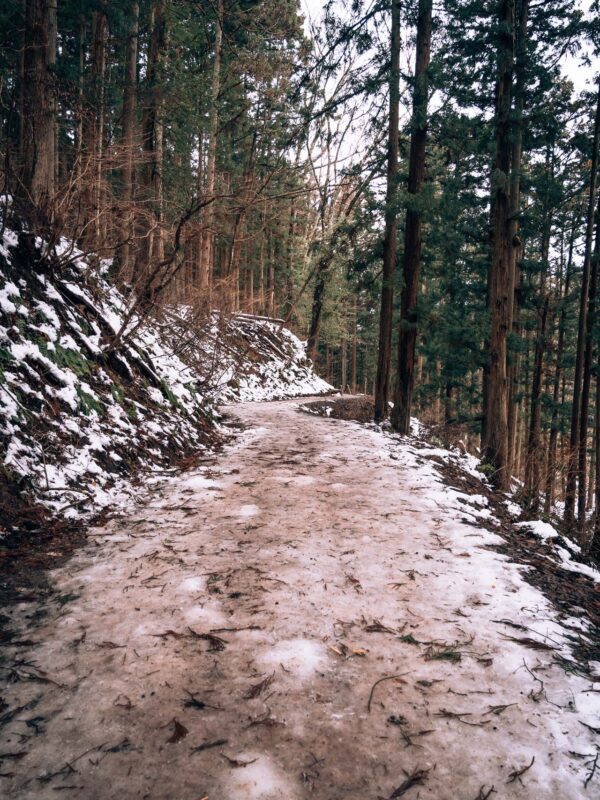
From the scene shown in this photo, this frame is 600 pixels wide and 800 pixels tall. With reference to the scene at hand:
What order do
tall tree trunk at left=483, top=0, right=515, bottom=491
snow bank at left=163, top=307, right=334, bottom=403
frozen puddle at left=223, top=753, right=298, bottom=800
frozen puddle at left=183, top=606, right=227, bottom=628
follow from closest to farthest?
frozen puddle at left=223, top=753, right=298, bottom=800, frozen puddle at left=183, top=606, right=227, bottom=628, tall tree trunk at left=483, top=0, right=515, bottom=491, snow bank at left=163, top=307, right=334, bottom=403

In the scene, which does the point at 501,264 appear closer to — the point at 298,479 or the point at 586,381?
the point at 298,479

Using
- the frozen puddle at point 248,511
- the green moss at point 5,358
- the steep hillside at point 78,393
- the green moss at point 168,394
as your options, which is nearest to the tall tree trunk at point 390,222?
the steep hillside at point 78,393

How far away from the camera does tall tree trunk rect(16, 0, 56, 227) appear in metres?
5.84

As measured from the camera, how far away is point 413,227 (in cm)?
938

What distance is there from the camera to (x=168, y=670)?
1.91 meters

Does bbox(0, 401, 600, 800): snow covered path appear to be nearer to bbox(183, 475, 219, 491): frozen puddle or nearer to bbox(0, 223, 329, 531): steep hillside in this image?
bbox(0, 223, 329, 531): steep hillside

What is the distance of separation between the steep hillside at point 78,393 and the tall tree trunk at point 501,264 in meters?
5.28

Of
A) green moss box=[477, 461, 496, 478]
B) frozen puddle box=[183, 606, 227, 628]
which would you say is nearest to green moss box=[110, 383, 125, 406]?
frozen puddle box=[183, 606, 227, 628]

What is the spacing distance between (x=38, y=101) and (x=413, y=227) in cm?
702

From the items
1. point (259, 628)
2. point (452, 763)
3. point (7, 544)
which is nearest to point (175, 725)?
point (259, 628)

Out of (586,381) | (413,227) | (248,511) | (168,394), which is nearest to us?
(248,511)

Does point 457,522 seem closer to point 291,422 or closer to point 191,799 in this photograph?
point 191,799

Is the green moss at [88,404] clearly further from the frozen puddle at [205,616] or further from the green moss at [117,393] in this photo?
the frozen puddle at [205,616]

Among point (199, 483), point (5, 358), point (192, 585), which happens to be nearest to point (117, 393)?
point (5, 358)
